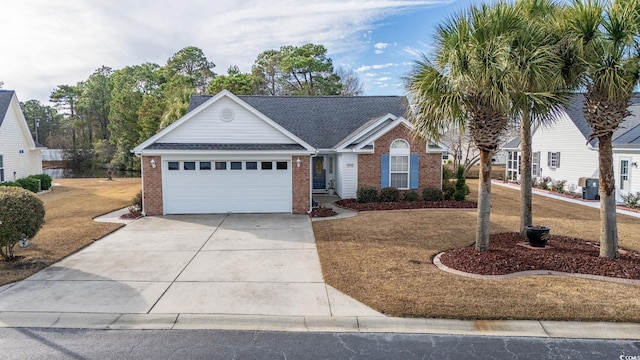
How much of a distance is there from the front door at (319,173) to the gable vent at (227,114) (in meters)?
7.05

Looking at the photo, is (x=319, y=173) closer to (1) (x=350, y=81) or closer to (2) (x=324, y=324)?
(2) (x=324, y=324)

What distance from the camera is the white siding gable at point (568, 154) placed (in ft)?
63.9

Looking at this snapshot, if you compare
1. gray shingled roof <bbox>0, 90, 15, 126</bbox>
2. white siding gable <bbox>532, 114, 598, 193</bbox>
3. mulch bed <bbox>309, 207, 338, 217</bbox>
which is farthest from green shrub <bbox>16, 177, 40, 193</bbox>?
white siding gable <bbox>532, 114, 598, 193</bbox>

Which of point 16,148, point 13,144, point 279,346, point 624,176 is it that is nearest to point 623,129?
point 624,176

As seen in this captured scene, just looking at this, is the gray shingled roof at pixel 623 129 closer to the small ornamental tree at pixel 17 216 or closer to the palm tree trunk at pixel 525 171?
the palm tree trunk at pixel 525 171

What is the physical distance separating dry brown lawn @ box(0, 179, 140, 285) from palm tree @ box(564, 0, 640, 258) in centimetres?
1195

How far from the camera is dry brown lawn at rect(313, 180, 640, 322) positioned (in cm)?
591

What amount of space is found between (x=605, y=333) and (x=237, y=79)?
115 ft

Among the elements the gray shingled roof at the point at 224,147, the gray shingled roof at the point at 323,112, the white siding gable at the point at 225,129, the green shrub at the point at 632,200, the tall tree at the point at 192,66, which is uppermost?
the tall tree at the point at 192,66

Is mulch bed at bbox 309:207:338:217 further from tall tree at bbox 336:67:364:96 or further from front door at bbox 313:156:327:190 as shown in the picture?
tall tree at bbox 336:67:364:96

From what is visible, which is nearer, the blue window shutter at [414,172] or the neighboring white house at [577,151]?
the neighboring white house at [577,151]

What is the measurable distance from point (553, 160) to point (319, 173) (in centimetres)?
1369

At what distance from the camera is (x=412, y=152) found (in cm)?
1727

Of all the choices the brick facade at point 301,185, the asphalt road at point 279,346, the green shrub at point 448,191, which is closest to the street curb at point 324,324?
the asphalt road at point 279,346
